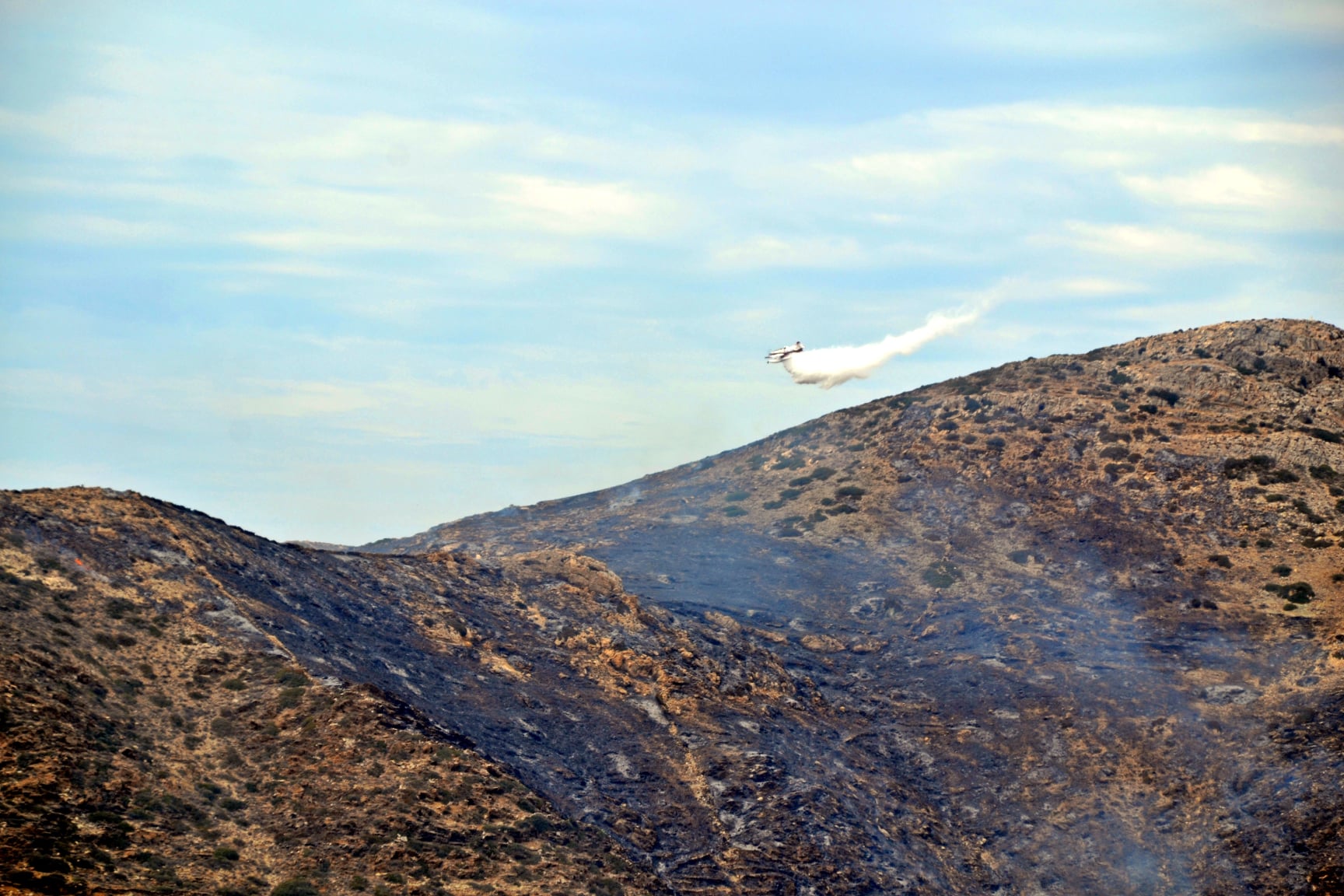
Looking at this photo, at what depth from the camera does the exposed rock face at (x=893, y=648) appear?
183 ft

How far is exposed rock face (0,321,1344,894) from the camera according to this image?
183 feet

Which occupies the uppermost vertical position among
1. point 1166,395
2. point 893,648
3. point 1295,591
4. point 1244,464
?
point 1166,395

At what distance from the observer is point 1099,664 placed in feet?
259

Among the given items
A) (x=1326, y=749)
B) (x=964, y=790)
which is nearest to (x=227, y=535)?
(x=964, y=790)

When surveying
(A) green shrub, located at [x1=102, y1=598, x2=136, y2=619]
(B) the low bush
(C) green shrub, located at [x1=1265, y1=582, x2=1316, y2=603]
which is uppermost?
(A) green shrub, located at [x1=102, y1=598, x2=136, y2=619]

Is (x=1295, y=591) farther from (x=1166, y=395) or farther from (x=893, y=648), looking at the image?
(x=1166, y=395)

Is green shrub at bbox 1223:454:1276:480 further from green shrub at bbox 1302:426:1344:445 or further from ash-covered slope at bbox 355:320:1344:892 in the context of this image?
green shrub at bbox 1302:426:1344:445

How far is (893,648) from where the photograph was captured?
85.8 metres

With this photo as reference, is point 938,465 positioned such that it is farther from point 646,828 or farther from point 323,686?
point 323,686

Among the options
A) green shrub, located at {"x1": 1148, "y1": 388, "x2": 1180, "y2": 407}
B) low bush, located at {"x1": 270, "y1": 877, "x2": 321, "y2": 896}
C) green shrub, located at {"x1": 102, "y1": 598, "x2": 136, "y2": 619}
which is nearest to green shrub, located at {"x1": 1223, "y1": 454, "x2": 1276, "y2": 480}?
green shrub, located at {"x1": 1148, "y1": 388, "x2": 1180, "y2": 407}

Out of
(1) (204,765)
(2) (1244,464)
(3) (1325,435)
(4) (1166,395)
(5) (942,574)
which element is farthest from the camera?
(4) (1166,395)

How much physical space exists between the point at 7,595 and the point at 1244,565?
82.2m

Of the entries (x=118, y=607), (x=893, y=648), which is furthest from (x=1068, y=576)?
(x=118, y=607)

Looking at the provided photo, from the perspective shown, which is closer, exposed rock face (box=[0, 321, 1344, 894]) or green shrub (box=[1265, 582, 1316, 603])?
exposed rock face (box=[0, 321, 1344, 894])
